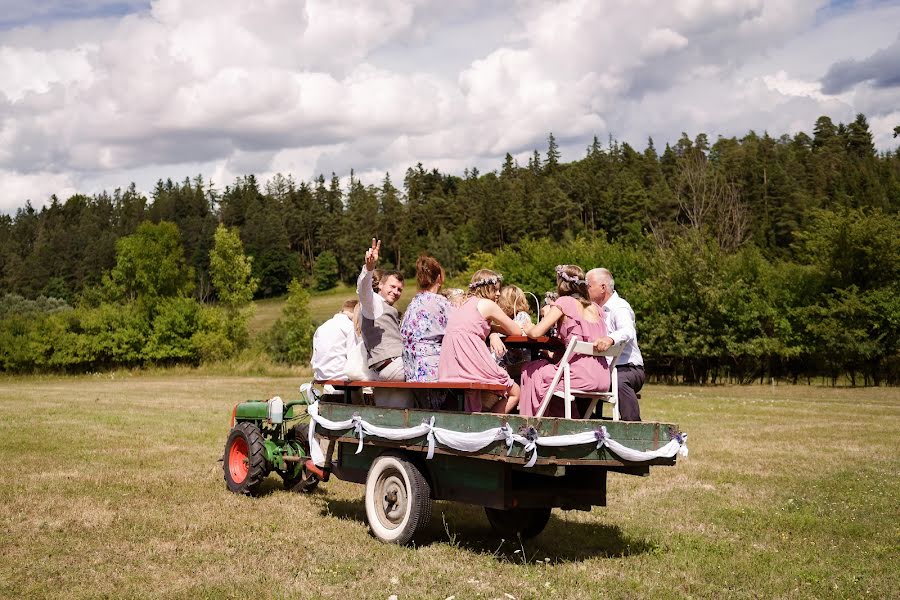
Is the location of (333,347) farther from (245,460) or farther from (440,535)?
(440,535)

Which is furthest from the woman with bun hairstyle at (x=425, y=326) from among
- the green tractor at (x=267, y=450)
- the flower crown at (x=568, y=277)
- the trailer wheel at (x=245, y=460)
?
the trailer wheel at (x=245, y=460)

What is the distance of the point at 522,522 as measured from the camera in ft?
28.1

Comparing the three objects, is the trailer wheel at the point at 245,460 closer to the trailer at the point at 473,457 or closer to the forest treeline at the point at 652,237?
the trailer at the point at 473,457

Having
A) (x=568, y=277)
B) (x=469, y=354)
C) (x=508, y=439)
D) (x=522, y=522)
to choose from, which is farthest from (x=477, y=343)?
(x=522, y=522)

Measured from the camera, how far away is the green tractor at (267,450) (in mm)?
10398

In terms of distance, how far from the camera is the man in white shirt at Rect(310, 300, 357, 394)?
10.4 meters

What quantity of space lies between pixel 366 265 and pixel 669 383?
41686 mm

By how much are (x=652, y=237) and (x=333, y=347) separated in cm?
5171

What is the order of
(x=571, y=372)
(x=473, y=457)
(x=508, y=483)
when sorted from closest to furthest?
(x=508, y=483) < (x=473, y=457) < (x=571, y=372)

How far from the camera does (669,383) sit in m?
47.5

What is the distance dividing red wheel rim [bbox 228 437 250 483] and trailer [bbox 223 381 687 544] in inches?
71.7

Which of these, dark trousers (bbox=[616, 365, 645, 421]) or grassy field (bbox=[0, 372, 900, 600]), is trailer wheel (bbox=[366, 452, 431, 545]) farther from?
dark trousers (bbox=[616, 365, 645, 421])

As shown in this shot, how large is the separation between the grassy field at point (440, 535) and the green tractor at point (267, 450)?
0.26 metres

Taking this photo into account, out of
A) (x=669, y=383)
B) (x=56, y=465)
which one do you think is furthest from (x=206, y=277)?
(x=56, y=465)
